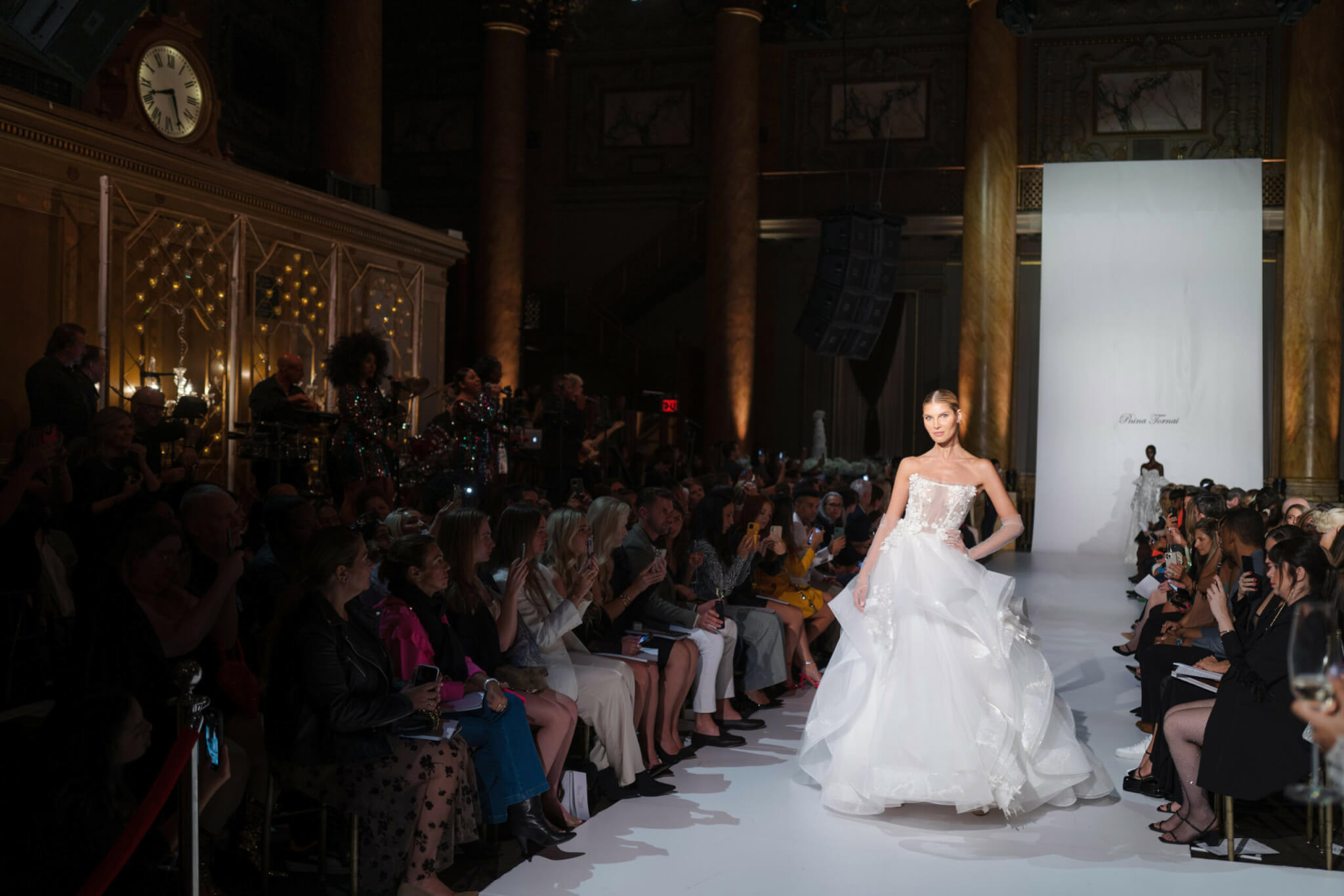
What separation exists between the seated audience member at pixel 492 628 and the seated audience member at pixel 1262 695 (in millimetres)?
2204

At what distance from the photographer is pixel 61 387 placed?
5.85 metres

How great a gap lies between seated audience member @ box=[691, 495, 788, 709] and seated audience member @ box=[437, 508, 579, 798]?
5.85ft

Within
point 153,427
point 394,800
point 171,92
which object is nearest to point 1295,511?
point 394,800

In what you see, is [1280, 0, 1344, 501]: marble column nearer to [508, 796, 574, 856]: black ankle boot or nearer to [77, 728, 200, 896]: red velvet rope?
[508, 796, 574, 856]: black ankle boot

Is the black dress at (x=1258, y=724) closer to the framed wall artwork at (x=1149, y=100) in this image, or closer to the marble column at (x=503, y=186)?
the marble column at (x=503, y=186)

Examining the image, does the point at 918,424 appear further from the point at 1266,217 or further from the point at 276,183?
the point at 276,183

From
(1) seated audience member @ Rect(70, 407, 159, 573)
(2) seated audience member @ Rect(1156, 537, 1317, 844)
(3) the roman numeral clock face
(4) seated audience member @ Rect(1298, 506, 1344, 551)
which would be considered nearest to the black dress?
(2) seated audience member @ Rect(1156, 537, 1317, 844)

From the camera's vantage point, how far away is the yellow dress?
678 centimetres

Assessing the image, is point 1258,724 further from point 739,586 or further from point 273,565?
point 273,565

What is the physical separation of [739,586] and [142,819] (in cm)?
414

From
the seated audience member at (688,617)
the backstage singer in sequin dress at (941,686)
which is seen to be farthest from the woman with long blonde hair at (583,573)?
the backstage singer in sequin dress at (941,686)

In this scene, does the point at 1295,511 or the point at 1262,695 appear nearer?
the point at 1262,695

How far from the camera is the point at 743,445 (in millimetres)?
15781

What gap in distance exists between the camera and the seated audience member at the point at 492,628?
4.05 meters
